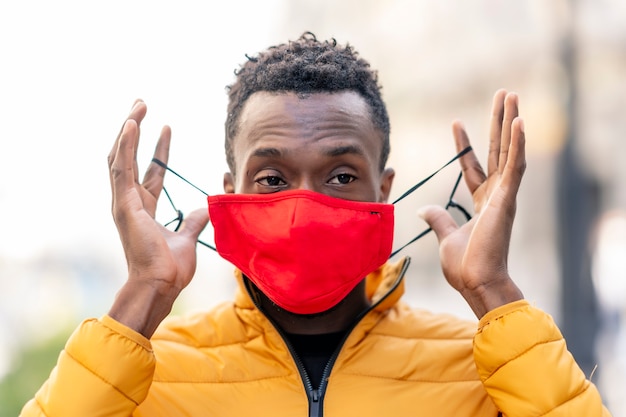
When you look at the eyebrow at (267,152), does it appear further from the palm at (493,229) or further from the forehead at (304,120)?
the palm at (493,229)

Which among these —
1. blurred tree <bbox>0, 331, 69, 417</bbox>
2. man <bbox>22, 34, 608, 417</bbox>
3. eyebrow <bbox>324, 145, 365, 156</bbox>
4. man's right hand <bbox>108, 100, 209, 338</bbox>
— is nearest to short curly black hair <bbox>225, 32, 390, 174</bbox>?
man <bbox>22, 34, 608, 417</bbox>

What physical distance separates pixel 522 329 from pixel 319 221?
744mm

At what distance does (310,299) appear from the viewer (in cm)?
275

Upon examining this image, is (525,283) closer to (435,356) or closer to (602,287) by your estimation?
(602,287)

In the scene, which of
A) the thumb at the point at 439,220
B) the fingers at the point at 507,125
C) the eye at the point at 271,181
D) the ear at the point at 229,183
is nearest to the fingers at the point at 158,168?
the ear at the point at 229,183

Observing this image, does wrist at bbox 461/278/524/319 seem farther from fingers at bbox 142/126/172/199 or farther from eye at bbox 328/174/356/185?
fingers at bbox 142/126/172/199

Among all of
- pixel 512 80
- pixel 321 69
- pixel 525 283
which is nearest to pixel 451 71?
pixel 512 80

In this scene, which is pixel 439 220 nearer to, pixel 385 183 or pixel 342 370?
pixel 385 183

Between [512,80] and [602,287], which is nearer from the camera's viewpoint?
[602,287]

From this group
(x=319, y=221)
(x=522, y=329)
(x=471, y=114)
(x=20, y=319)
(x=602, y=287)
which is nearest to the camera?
(x=522, y=329)

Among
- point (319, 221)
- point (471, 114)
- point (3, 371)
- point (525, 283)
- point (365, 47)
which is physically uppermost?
point (365, 47)

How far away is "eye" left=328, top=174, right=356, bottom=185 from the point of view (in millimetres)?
2867

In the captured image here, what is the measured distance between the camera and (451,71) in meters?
10.4

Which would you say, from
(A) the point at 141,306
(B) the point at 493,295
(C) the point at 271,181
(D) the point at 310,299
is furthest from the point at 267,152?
(B) the point at 493,295
